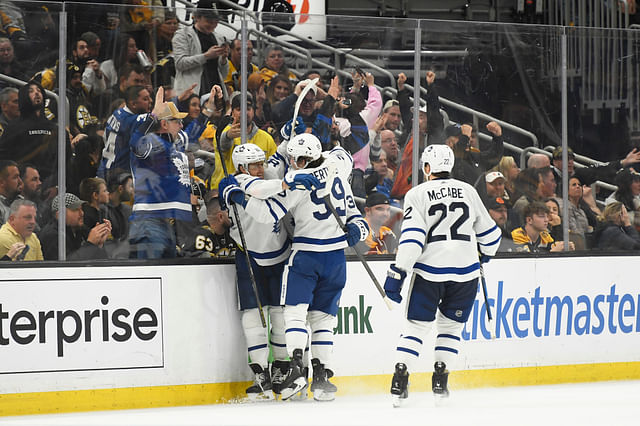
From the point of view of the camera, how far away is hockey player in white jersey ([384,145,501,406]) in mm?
5098

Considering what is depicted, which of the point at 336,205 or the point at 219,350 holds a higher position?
the point at 336,205

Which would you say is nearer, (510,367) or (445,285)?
(445,285)

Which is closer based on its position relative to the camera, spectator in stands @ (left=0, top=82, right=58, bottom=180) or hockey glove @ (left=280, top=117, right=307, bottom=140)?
spectator in stands @ (left=0, top=82, right=58, bottom=180)

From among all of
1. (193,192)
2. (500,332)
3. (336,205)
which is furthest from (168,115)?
(500,332)

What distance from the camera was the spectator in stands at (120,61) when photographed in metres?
5.39

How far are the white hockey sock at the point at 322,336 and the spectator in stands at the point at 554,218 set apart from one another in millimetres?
1816

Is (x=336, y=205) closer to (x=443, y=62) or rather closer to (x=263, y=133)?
(x=263, y=133)

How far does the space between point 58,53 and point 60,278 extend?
4.07ft

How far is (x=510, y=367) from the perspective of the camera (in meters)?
6.09

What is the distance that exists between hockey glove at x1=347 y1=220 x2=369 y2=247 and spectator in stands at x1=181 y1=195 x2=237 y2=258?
27.3 inches

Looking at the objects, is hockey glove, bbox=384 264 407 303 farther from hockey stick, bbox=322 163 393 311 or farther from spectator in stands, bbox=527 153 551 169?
spectator in stands, bbox=527 153 551 169

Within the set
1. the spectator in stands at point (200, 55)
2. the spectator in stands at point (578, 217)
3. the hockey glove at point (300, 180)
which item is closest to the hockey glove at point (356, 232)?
the hockey glove at point (300, 180)

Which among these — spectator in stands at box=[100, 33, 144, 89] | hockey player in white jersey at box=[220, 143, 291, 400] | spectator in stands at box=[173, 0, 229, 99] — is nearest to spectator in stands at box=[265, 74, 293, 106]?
spectator in stands at box=[173, 0, 229, 99]

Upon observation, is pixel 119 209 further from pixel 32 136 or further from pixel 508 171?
pixel 508 171
